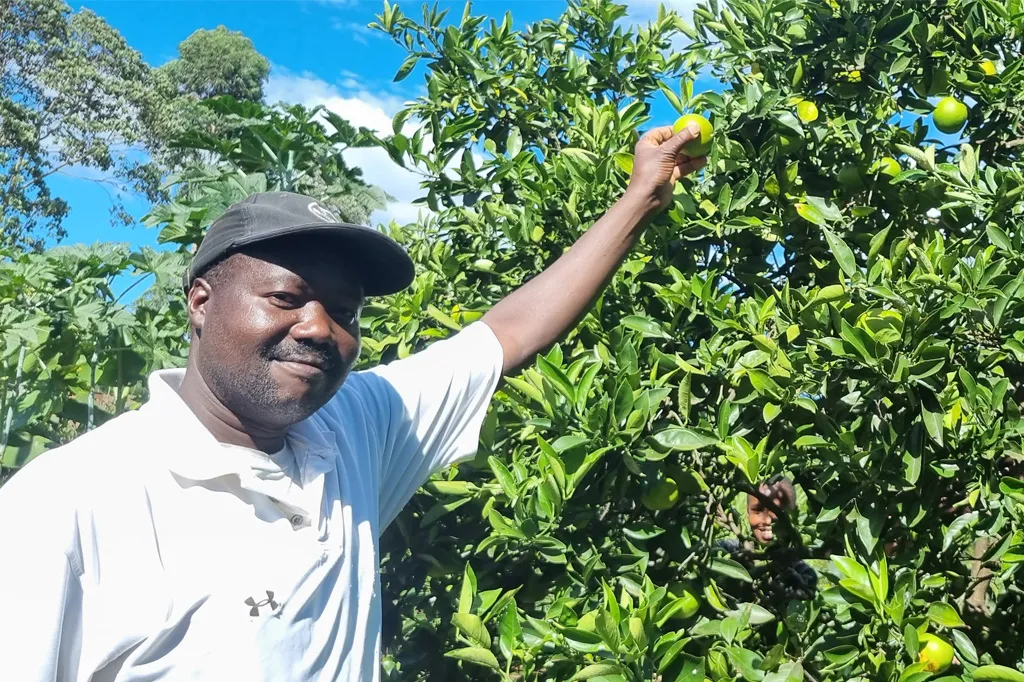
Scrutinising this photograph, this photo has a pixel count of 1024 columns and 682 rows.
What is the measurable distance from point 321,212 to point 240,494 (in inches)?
16.6

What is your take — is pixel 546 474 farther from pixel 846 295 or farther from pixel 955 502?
pixel 955 502

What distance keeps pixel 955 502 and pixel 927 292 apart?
18.3 inches

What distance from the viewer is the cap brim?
4.55 ft

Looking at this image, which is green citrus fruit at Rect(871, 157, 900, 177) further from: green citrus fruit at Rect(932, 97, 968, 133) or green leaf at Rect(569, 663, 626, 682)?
green leaf at Rect(569, 663, 626, 682)

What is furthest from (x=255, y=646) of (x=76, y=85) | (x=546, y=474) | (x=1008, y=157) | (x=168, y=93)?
(x=168, y=93)

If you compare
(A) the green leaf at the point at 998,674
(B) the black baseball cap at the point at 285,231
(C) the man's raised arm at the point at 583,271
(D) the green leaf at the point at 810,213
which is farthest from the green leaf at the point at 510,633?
(D) the green leaf at the point at 810,213

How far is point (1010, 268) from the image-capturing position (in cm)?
191

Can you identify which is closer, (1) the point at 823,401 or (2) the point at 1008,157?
(1) the point at 823,401

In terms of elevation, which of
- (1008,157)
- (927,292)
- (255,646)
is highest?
(1008,157)

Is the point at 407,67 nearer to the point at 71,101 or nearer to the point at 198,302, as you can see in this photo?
the point at 198,302

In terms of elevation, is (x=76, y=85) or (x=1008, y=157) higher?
(x=76, y=85)

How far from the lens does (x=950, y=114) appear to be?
236 cm

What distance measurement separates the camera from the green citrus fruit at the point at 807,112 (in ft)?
7.39

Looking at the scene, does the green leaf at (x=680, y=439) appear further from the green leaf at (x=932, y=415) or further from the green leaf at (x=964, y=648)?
the green leaf at (x=964, y=648)
